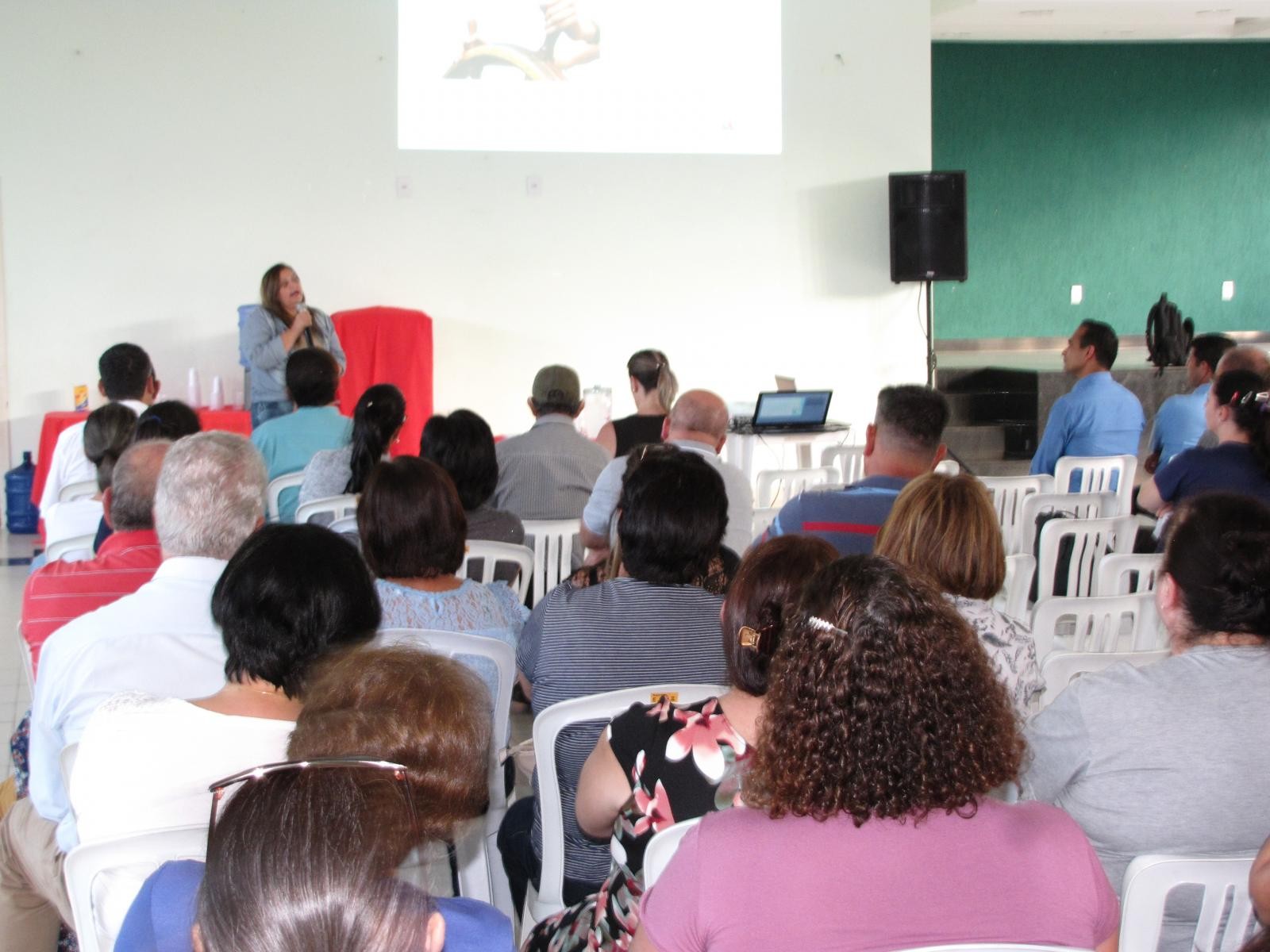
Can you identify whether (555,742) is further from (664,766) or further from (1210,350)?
(1210,350)

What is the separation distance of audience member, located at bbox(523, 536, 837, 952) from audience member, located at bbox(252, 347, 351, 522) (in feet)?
10.7

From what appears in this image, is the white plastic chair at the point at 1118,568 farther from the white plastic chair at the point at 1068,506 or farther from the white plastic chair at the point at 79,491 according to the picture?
the white plastic chair at the point at 79,491

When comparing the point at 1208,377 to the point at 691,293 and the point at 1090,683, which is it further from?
the point at 1090,683

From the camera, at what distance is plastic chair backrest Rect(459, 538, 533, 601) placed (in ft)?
10.6

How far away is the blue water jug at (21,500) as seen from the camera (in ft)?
24.3

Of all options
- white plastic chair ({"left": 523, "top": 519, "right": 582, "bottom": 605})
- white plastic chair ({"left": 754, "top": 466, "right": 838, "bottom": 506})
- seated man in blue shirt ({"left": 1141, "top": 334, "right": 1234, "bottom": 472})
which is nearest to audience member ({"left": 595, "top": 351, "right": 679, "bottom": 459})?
white plastic chair ({"left": 754, "top": 466, "right": 838, "bottom": 506})

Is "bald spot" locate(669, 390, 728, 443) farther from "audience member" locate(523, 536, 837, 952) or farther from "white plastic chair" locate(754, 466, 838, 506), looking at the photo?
"audience member" locate(523, 536, 837, 952)

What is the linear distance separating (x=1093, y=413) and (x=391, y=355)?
4156mm

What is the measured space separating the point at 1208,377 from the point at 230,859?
551 cm

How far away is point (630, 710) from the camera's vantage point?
1.62m

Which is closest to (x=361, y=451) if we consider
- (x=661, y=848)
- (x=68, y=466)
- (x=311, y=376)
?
(x=311, y=376)

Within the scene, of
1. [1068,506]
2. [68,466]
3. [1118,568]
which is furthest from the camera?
[68,466]

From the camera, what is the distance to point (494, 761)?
86.4 inches

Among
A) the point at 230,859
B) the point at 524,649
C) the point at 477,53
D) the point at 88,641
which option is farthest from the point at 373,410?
the point at 477,53
